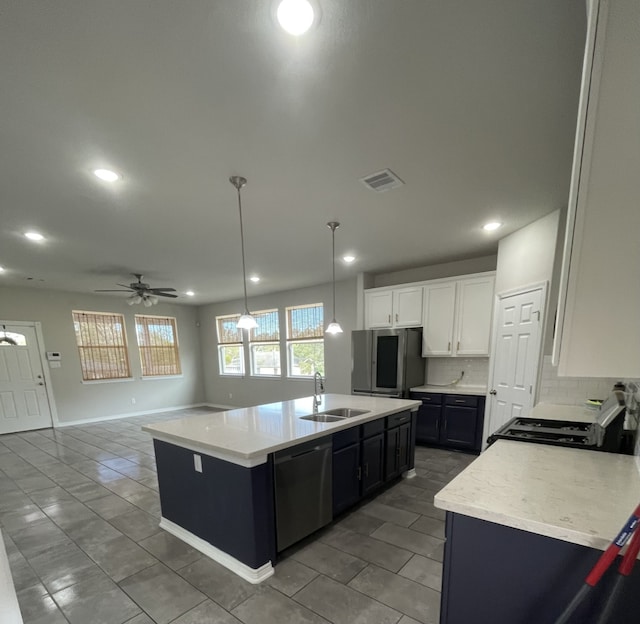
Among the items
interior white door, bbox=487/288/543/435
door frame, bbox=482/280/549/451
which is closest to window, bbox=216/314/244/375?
door frame, bbox=482/280/549/451

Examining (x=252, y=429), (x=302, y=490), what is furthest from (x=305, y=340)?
(x=302, y=490)

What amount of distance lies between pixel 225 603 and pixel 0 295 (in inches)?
265

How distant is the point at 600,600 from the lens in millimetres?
876

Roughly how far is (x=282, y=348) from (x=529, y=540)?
5708 mm

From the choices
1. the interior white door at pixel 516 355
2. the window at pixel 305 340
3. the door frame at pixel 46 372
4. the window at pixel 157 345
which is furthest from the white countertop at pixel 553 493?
the window at pixel 157 345

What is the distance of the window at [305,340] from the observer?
601 centimetres

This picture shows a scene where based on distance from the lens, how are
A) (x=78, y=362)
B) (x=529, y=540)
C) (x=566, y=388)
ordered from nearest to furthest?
(x=529, y=540)
(x=566, y=388)
(x=78, y=362)

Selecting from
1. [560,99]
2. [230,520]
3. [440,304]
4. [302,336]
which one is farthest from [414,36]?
[302,336]

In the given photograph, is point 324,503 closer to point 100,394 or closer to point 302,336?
point 302,336

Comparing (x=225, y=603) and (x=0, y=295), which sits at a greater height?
(x=0, y=295)

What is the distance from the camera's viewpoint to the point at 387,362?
4.36m

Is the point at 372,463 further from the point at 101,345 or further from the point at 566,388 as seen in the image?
the point at 101,345

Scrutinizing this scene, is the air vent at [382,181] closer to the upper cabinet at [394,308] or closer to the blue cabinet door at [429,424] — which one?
the upper cabinet at [394,308]

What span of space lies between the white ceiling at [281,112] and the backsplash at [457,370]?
7.05 ft
